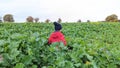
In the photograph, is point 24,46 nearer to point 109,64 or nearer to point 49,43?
point 49,43

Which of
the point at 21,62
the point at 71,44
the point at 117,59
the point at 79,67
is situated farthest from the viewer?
the point at 71,44

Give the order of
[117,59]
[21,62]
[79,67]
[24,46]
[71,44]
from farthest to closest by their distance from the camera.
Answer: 1. [71,44]
2. [117,59]
3. [24,46]
4. [79,67]
5. [21,62]

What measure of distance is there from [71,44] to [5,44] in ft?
6.34

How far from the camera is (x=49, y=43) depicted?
7.31 metres

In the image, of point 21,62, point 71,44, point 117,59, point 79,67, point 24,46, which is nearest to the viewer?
point 21,62

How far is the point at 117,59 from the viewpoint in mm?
6988

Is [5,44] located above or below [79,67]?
above

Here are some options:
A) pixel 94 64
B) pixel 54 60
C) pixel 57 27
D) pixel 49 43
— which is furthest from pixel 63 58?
pixel 57 27

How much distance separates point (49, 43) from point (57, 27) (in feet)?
2.01

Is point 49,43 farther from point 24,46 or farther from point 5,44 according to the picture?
point 5,44

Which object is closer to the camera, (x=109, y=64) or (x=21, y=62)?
(x=21, y=62)

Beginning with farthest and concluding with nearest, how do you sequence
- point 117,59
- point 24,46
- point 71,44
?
point 71,44, point 117,59, point 24,46

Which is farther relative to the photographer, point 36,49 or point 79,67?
point 36,49

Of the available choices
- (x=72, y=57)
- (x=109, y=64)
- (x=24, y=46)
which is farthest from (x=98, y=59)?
(x=24, y=46)
